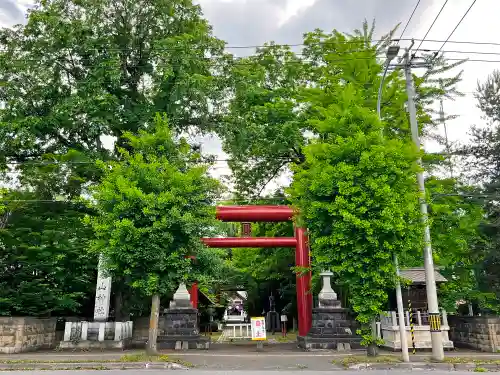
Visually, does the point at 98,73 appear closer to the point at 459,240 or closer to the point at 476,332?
the point at 459,240

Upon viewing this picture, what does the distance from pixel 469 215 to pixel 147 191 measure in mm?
12916

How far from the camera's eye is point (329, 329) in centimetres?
1650

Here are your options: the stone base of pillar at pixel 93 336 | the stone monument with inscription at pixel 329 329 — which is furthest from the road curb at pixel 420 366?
the stone base of pillar at pixel 93 336

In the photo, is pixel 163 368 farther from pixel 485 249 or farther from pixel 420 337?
pixel 485 249

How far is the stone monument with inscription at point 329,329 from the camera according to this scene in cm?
1619

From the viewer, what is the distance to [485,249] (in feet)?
54.3

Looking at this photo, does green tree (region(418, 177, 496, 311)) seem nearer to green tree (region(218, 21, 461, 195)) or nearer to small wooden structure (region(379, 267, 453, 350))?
small wooden structure (region(379, 267, 453, 350))

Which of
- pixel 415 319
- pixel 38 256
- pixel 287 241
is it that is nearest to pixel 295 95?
pixel 287 241

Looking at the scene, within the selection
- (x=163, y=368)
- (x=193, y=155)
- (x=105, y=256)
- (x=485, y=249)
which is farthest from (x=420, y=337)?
(x=105, y=256)

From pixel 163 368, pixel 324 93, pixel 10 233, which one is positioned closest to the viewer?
pixel 163 368

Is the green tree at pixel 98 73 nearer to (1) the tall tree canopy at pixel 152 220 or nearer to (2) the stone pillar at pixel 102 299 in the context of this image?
(2) the stone pillar at pixel 102 299

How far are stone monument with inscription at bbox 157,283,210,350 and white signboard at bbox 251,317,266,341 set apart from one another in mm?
1965

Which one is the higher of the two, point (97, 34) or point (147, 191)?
point (97, 34)

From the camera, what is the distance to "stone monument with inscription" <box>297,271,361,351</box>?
16188mm
